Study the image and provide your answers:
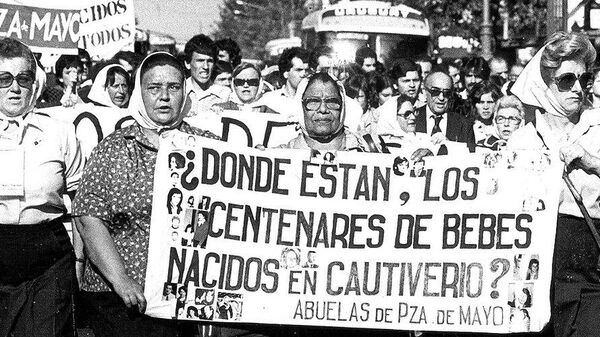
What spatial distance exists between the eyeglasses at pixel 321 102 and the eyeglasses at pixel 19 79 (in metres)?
1.37

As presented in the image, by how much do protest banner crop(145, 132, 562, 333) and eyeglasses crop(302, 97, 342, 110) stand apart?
23 centimetres

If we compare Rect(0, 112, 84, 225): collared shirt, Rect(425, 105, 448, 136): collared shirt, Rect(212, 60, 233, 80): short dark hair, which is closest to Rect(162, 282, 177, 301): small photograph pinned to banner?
Rect(0, 112, 84, 225): collared shirt

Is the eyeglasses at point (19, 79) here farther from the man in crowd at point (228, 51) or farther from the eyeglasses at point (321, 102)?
the man in crowd at point (228, 51)

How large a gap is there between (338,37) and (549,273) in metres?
19.1

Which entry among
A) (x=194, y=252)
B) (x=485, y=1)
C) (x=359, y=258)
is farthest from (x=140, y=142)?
(x=485, y=1)

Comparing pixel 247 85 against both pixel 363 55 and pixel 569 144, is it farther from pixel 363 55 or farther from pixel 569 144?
pixel 569 144

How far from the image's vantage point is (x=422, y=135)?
8.96 metres

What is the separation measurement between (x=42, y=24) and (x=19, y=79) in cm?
730

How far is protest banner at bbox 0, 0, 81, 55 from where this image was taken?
43.0 ft

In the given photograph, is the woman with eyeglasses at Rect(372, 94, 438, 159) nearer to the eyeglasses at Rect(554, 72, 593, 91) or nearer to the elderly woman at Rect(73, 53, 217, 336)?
the eyeglasses at Rect(554, 72, 593, 91)

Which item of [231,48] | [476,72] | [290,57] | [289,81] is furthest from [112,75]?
[476,72]

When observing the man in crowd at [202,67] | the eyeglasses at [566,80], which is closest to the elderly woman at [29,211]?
the eyeglasses at [566,80]

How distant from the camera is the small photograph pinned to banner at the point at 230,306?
6367mm

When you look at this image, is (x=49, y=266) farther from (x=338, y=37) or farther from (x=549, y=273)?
(x=338, y=37)
